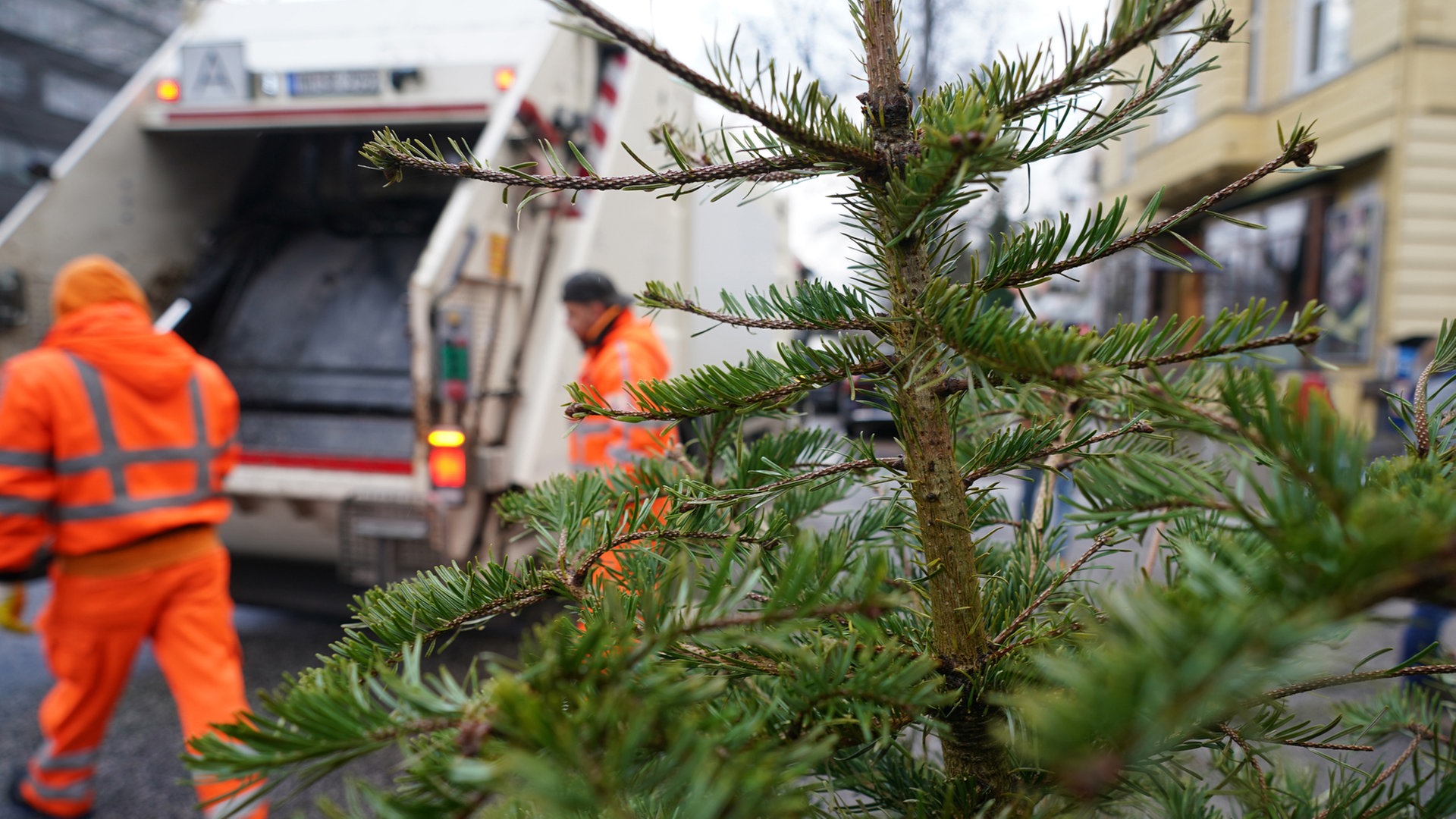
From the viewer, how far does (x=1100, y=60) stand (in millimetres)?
601

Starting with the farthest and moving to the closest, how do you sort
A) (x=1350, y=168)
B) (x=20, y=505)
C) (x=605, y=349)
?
(x=1350, y=168) → (x=605, y=349) → (x=20, y=505)

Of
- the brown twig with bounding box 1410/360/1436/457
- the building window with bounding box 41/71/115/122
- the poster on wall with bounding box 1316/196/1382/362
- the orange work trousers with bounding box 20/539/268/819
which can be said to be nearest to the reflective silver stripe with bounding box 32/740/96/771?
the orange work trousers with bounding box 20/539/268/819

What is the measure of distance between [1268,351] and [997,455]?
9.3 inches

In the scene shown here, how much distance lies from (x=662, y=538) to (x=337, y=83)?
4.53 m

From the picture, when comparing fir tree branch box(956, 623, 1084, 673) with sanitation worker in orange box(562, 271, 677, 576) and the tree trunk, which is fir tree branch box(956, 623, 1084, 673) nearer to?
the tree trunk

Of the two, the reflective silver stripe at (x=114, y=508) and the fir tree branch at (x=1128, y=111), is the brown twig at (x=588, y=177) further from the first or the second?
the reflective silver stripe at (x=114, y=508)

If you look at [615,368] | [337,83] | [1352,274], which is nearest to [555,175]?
[615,368]

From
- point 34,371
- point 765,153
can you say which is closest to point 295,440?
point 34,371

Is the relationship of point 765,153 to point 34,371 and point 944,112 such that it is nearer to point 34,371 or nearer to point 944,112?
point 944,112

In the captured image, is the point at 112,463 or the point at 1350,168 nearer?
the point at 112,463

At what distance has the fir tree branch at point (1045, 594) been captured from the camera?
729 mm

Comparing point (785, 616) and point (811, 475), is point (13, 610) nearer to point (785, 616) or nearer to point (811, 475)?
point (811, 475)

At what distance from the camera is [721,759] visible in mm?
469

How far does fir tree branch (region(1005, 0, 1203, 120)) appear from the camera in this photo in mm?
550
